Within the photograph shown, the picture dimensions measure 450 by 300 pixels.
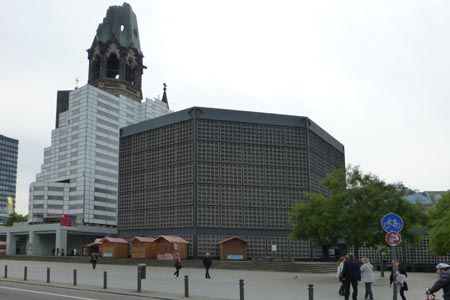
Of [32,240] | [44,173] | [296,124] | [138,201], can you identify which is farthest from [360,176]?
[44,173]

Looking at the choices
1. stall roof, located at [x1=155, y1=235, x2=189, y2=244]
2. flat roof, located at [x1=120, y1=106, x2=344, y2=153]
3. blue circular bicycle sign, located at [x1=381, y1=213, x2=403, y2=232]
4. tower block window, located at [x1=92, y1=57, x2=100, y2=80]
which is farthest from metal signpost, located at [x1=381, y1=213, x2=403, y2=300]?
tower block window, located at [x1=92, y1=57, x2=100, y2=80]

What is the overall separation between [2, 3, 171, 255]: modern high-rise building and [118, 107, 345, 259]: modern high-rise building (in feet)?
235

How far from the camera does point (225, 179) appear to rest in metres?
61.8

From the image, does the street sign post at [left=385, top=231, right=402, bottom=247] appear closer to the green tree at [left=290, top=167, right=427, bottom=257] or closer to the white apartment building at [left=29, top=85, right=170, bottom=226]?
the green tree at [left=290, top=167, right=427, bottom=257]

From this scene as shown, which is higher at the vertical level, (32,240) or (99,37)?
(99,37)

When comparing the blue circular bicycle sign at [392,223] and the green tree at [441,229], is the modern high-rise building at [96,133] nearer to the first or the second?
the green tree at [441,229]

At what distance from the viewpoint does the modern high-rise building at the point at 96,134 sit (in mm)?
134375

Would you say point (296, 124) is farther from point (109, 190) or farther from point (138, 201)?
point (109, 190)

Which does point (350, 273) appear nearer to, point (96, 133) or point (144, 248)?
point (144, 248)

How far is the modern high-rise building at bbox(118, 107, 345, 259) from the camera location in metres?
60.8

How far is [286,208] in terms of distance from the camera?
63.1 metres

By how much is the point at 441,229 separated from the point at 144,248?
30143 mm

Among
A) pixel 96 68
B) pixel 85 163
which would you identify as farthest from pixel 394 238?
pixel 96 68

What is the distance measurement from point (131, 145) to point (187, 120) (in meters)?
10.8
